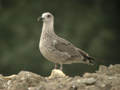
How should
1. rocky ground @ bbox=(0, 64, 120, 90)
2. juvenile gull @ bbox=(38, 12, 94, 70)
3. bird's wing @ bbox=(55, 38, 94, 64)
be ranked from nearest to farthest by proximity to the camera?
rocky ground @ bbox=(0, 64, 120, 90) < juvenile gull @ bbox=(38, 12, 94, 70) < bird's wing @ bbox=(55, 38, 94, 64)

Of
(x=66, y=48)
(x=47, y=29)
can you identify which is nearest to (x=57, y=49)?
(x=66, y=48)

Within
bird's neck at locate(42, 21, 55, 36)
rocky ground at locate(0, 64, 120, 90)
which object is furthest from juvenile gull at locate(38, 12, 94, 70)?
rocky ground at locate(0, 64, 120, 90)

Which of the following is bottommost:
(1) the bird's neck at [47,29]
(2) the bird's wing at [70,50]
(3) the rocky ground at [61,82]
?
(3) the rocky ground at [61,82]

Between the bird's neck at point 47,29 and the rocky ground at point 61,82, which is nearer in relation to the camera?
the rocky ground at point 61,82

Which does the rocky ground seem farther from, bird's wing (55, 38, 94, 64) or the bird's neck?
the bird's neck

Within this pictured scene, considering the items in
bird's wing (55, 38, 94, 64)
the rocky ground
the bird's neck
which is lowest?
the rocky ground

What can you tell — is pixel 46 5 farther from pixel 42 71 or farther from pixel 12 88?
pixel 12 88

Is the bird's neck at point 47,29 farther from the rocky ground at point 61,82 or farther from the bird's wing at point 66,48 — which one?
the rocky ground at point 61,82

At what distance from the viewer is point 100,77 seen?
9.28m

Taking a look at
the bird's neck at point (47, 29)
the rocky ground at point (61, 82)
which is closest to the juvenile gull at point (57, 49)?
the bird's neck at point (47, 29)

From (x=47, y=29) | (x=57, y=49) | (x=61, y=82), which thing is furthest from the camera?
(x=47, y=29)

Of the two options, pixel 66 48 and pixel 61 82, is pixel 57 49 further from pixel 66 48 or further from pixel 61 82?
pixel 61 82

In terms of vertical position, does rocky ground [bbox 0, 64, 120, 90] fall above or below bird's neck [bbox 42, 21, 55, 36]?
below

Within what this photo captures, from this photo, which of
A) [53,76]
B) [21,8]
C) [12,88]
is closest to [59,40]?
[53,76]
